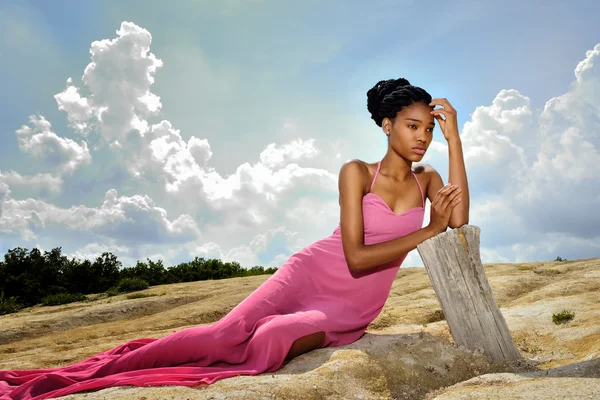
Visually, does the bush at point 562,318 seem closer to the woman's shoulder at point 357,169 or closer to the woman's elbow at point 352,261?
the woman's elbow at point 352,261

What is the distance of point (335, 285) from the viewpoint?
18.8ft

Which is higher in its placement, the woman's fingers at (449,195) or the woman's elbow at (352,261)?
the woman's fingers at (449,195)

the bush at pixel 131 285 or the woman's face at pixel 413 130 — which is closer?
the woman's face at pixel 413 130

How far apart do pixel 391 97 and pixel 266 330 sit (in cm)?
280

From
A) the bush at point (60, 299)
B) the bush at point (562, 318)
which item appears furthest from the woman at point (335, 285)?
the bush at point (60, 299)

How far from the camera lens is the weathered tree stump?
5152 millimetres

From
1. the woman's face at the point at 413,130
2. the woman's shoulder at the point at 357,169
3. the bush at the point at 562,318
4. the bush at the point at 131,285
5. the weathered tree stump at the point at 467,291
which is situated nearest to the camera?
the weathered tree stump at the point at 467,291

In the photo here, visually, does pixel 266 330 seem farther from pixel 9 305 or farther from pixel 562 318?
pixel 9 305

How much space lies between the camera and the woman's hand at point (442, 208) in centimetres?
502

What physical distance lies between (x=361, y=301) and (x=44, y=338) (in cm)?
910

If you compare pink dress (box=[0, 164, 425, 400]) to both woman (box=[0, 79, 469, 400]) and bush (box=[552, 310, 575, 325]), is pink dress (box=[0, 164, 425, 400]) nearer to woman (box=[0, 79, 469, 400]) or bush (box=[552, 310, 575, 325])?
woman (box=[0, 79, 469, 400])

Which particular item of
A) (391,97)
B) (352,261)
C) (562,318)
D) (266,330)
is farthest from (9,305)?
(562,318)

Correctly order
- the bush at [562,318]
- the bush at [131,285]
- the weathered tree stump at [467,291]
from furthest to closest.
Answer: the bush at [131,285]
the bush at [562,318]
the weathered tree stump at [467,291]

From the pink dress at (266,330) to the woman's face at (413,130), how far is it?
539 millimetres
